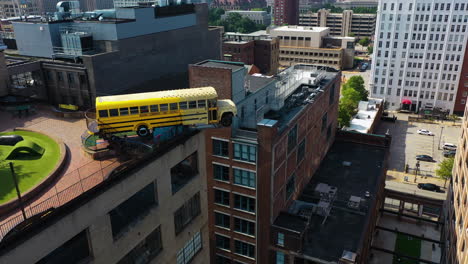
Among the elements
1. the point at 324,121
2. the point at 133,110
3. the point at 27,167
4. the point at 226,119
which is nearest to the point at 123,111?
the point at 133,110

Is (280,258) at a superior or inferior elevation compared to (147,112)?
inferior

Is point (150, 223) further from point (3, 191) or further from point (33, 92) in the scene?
point (33, 92)

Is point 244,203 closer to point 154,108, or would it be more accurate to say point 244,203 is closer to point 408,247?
point 154,108

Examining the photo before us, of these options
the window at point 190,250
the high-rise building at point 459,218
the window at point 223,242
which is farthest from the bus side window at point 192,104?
the high-rise building at point 459,218

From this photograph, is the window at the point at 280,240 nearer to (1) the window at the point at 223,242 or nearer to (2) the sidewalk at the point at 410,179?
(1) the window at the point at 223,242

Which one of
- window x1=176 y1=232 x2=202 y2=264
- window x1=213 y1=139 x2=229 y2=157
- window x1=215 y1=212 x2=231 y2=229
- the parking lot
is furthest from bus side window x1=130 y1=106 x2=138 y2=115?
the parking lot

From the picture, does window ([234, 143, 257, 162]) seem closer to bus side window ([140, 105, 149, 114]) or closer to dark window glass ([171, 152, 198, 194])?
dark window glass ([171, 152, 198, 194])

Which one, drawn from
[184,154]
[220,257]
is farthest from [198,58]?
[184,154]
